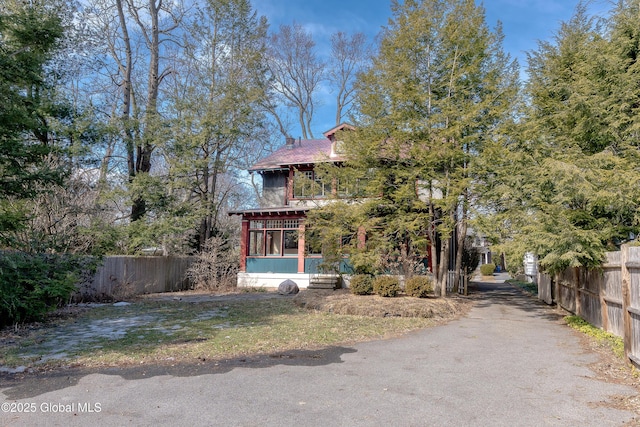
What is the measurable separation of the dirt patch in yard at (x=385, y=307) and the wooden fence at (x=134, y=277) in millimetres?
7292

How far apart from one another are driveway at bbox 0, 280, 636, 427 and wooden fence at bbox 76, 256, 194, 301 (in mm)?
9459

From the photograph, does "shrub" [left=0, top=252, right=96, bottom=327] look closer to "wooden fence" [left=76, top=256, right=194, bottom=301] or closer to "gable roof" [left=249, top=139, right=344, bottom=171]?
"wooden fence" [left=76, top=256, right=194, bottom=301]

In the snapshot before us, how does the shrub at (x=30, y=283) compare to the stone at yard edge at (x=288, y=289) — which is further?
the stone at yard edge at (x=288, y=289)

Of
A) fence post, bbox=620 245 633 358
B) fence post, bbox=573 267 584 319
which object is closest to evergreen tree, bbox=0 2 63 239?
fence post, bbox=620 245 633 358

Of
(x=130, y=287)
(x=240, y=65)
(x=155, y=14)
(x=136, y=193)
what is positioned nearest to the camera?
(x=130, y=287)

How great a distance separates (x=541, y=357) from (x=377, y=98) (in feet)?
34.0

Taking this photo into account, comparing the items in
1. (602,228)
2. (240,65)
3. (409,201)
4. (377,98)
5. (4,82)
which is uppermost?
(240,65)

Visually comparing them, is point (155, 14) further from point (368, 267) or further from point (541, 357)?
point (541, 357)

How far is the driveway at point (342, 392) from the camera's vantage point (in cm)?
428

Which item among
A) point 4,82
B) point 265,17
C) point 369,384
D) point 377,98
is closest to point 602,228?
point 369,384

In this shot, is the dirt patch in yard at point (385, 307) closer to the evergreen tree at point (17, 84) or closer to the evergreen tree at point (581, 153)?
the evergreen tree at point (581, 153)

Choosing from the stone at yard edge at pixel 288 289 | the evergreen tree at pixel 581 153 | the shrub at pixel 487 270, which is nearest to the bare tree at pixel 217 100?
the stone at yard edge at pixel 288 289

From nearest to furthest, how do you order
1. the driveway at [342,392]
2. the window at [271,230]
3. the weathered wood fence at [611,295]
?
the driveway at [342,392] → the weathered wood fence at [611,295] → the window at [271,230]

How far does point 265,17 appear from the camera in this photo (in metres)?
25.6
